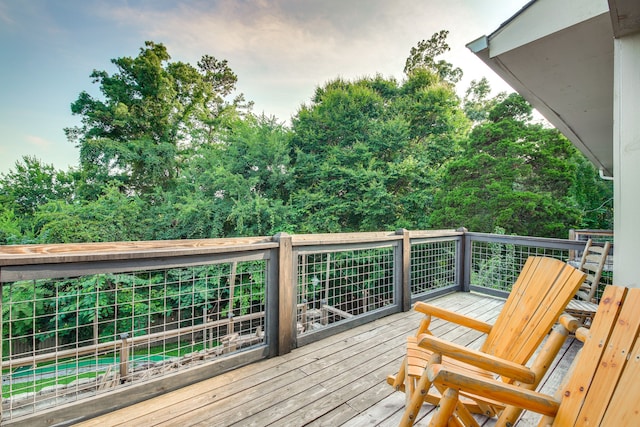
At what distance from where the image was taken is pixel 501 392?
949mm

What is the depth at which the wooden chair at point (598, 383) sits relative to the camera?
83 cm

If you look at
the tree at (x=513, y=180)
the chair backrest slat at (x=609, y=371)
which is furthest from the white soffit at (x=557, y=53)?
the tree at (x=513, y=180)

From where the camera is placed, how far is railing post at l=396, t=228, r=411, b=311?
127 inches

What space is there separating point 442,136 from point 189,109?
11885mm

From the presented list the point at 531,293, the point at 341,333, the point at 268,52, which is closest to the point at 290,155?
the point at 268,52

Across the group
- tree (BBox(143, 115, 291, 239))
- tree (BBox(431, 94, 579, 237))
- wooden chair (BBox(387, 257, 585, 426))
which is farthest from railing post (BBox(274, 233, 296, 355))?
tree (BBox(143, 115, 291, 239))

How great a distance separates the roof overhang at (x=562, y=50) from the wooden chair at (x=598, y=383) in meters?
1.17

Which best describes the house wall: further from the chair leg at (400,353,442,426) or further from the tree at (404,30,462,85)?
the tree at (404,30,462,85)

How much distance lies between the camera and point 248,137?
11.1 m

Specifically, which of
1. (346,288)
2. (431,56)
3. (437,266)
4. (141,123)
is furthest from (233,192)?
(431,56)

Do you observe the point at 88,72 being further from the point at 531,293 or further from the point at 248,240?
the point at 531,293

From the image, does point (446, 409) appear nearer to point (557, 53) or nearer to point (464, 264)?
point (557, 53)

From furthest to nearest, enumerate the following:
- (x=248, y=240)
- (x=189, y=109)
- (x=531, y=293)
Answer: (x=189, y=109) < (x=248, y=240) < (x=531, y=293)

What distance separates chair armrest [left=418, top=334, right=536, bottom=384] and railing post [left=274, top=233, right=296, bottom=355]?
52.6 inches
